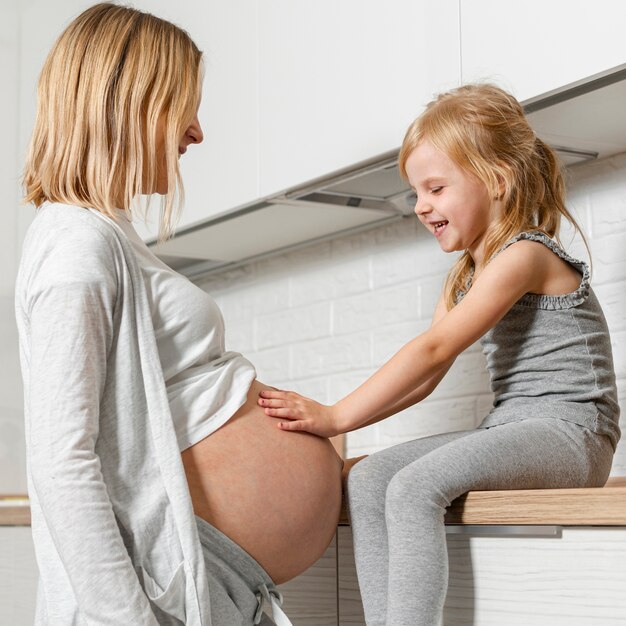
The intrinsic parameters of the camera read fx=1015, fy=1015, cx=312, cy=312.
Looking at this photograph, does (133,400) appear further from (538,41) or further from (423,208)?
(538,41)

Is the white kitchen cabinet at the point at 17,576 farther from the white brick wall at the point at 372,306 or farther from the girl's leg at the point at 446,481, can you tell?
the girl's leg at the point at 446,481

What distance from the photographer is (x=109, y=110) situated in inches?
46.5

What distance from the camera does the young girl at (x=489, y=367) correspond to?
119 centimetres

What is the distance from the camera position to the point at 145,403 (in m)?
1.10

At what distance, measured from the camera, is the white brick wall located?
5.84 feet

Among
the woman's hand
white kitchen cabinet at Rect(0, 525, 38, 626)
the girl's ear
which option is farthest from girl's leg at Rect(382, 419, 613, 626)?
white kitchen cabinet at Rect(0, 525, 38, 626)

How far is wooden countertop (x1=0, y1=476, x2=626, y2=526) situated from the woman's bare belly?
0.17 metres

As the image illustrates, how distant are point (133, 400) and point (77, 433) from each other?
0.29 ft

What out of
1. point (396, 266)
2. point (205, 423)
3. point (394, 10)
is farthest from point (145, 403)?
point (396, 266)

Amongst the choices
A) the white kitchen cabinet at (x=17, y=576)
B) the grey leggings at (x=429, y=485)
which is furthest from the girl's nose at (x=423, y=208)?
the white kitchen cabinet at (x=17, y=576)

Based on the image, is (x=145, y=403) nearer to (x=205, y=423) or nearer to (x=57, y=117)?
(x=205, y=423)

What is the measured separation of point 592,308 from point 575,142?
0.41m

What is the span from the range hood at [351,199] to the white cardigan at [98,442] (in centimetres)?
48

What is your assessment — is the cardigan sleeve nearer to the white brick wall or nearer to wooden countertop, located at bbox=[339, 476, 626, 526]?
wooden countertop, located at bbox=[339, 476, 626, 526]
